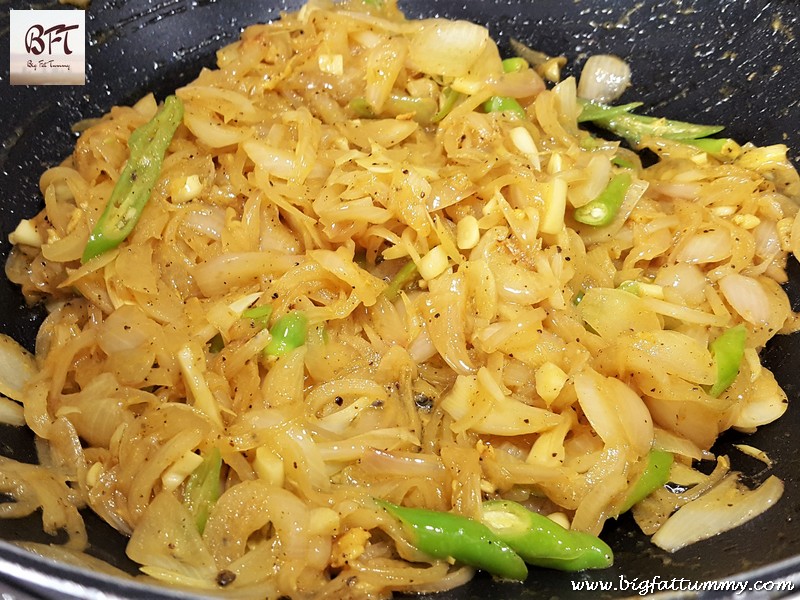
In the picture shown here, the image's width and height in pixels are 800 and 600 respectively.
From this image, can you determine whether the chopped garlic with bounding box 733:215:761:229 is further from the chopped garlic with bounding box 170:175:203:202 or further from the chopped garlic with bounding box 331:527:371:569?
the chopped garlic with bounding box 170:175:203:202

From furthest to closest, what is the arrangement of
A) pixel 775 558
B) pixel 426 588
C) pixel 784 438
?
pixel 784 438
pixel 426 588
pixel 775 558

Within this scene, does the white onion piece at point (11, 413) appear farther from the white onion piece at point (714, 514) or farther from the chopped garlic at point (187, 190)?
the white onion piece at point (714, 514)

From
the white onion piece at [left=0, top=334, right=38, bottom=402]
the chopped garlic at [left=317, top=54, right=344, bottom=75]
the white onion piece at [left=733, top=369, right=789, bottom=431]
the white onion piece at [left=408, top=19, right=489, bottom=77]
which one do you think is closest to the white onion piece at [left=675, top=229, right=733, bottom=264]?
the white onion piece at [left=733, top=369, right=789, bottom=431]

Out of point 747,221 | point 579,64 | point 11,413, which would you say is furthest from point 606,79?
point 11,413

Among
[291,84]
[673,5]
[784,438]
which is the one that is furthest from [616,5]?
[784,438]

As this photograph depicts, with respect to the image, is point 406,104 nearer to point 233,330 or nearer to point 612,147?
point 612,147

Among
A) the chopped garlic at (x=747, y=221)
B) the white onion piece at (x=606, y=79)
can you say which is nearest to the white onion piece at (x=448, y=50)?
the white onion piece at (x=606, y=79)

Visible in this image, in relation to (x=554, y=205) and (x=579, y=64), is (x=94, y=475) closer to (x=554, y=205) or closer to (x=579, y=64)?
(x=554, y=205)
